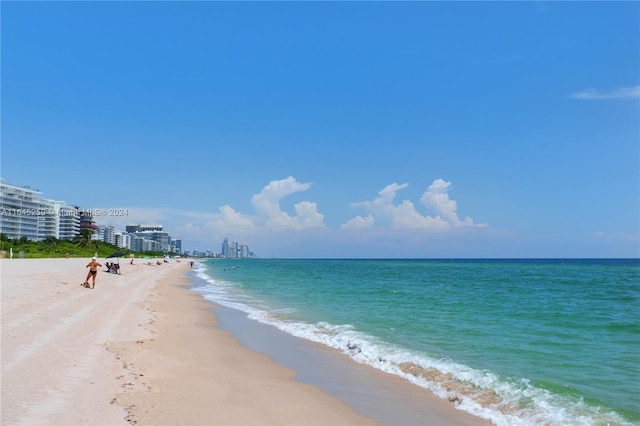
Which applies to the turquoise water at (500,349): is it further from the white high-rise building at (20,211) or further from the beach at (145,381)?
the white high-rise building at (20,211)

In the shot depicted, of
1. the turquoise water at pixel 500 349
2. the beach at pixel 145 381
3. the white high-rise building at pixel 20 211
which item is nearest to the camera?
the beach at pixel 145 381

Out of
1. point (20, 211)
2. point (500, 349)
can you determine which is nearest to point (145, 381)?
point (500, 349)

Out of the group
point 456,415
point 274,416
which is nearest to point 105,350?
point 274,416

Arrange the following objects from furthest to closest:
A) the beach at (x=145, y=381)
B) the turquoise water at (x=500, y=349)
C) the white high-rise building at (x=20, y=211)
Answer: the white high-rise building at (x=20, y=211) < the turquoise water at (x=500, y=349) < the beach at (x=145, y=381)

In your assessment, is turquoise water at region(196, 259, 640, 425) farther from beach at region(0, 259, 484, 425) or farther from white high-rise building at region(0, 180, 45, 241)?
white high-rise building at region(0, 180, 45, 241)

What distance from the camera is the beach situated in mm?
6398

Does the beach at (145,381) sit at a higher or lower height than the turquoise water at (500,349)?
higher

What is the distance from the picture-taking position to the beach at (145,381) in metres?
6.40

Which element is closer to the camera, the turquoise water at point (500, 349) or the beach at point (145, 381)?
the beach at point (145, 381)

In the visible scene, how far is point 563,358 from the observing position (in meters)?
12.8

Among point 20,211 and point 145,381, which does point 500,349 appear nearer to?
point 145,381

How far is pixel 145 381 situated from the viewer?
314 inches

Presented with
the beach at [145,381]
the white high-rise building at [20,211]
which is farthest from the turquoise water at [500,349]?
the white high-rise building at [20,211]

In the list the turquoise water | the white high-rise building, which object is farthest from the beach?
the white high-rise building
